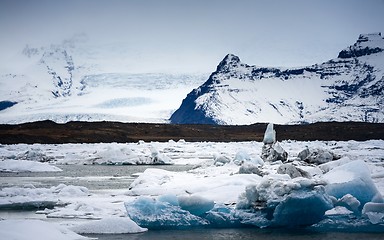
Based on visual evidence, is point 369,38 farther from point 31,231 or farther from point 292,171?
point 31,231

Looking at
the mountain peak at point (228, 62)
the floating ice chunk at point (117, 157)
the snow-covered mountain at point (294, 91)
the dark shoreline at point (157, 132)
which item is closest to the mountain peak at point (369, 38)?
the snow-covered mountain at point (294, 91)

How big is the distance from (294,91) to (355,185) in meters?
131

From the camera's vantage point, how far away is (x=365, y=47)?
143 m

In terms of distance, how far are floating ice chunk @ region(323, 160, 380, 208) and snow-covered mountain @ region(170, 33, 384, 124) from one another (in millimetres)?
104554

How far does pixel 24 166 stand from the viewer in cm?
2634

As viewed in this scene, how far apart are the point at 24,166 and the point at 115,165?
6.45 meters

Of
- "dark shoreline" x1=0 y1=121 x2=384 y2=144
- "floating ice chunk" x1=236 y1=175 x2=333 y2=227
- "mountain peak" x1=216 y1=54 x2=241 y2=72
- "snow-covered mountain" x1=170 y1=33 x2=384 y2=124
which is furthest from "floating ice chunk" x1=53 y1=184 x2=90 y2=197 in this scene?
"mountain peak" x1=216 y1=54 x2=241 y2=72

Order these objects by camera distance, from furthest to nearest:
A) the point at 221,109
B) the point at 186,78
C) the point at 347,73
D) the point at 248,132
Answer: the point at 347,73, the point at 221,109, the point at 186,78, the point at 248,132

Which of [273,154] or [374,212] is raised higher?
[273,154]

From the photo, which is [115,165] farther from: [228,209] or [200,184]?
[228,209]

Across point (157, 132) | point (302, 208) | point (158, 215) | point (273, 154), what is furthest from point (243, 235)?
point (157, 132)

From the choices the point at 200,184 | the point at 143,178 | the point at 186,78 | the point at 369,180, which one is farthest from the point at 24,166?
the point at 186,78

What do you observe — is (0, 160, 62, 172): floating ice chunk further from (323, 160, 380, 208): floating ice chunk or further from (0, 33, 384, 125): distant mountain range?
(0, 33, 384, 125): distant mountain range

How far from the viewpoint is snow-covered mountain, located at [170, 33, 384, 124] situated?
12188 centimetres
